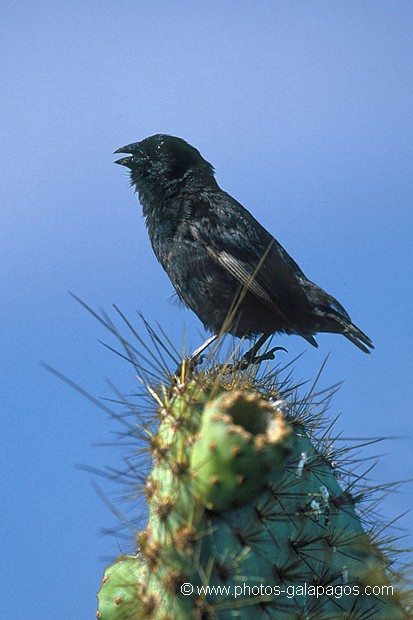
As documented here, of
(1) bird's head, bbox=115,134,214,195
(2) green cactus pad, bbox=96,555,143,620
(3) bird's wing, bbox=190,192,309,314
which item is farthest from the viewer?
(1) bird's head, bbox=115,134,214,195

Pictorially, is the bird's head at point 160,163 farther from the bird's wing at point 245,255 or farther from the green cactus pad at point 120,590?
the green cactus pad at point 120,590

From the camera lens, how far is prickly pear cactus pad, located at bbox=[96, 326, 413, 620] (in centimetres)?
185

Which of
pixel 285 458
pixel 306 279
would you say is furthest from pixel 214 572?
pixel 306 279

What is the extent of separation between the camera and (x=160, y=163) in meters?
4.76

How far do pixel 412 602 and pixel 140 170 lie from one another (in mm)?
3192

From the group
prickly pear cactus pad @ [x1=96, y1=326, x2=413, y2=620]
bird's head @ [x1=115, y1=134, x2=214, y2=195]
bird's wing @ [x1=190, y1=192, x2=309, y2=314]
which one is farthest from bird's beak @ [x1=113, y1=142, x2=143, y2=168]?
prickly pear cactus pad @ [x1=96, y1=326, x2=413, y2=620]

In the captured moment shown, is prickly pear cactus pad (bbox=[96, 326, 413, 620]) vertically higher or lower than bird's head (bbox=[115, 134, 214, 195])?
lower

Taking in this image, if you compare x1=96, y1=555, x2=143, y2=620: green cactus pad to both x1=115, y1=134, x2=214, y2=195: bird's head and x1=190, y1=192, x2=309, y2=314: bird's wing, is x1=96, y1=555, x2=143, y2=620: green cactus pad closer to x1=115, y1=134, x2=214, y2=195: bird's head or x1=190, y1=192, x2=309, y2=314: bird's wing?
x1=190, y1=192, x2=309, y2=314: bird's wing

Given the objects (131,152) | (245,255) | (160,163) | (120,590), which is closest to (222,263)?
(245,255)

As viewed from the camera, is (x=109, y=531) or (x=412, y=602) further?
(x=412, y=602)

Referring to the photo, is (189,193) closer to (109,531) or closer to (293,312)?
(293,312)

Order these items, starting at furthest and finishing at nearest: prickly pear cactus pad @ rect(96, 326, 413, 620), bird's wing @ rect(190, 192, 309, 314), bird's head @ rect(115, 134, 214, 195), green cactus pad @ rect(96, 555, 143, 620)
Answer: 1. bird's head @ rect(115, 134, 214, 195)
2. bird's wing @ rect(190, 192, 309, 314)
3. green cactus pad @ rect(96, 555, 143, 620)
4. prickly pear cactus pad @ rect(96, 326, 413, 620)

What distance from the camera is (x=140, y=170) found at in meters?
4.79

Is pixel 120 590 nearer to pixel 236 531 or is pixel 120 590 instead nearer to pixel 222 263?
pixel 236 531
